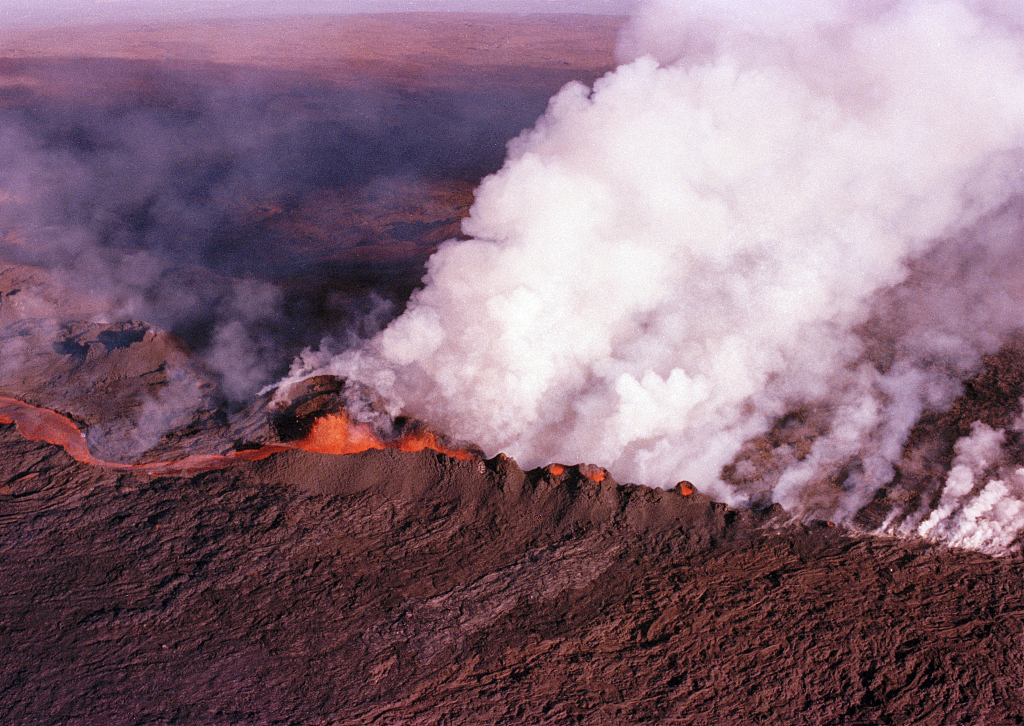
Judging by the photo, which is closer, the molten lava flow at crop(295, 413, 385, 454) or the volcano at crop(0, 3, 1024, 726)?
the volcano at crop(0, 3, 1024, 726)

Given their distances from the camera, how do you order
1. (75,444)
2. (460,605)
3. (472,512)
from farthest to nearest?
(75,444) → (472,512) → (460,605)

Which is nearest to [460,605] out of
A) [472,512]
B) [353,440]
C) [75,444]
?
[472,512]

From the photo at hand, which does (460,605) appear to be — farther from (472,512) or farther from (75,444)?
(75,444)

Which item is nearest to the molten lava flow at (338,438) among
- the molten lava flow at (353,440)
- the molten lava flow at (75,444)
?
the molten lava flow at (353,440)

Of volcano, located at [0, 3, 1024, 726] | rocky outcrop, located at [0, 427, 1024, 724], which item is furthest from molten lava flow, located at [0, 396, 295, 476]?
rocky outcrop, located at [0, 427, 1024, 724]

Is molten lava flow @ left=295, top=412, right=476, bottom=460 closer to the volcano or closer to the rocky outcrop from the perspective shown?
the volcano

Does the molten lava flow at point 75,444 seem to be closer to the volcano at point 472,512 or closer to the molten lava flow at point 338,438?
the volcano at point 472,512
